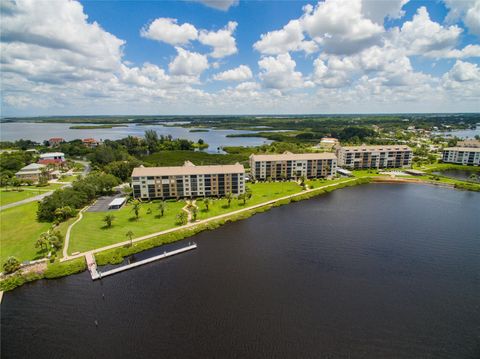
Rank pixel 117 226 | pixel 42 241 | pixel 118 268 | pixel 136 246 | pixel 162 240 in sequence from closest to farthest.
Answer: pixel 118 268, pixel 42 241, pixel 136 246, pixel 162 240, pixel 117 226

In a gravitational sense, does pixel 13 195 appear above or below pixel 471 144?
below

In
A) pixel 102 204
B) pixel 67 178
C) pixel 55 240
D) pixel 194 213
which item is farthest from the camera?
pixel 67 178

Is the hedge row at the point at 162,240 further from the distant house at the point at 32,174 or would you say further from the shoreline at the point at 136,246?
the distant house at the point at 32,174

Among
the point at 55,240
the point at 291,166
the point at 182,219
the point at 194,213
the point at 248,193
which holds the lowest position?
the point at 182,219

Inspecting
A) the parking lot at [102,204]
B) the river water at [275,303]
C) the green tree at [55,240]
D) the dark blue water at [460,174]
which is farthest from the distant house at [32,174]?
the dark blue water at [460,174]

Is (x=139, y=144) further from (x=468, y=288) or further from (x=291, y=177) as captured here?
(x=468, y=288)

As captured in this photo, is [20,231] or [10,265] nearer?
[10,265]

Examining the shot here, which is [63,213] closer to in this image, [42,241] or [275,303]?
[42,241]

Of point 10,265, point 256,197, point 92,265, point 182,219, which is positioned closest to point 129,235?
point 92,265
